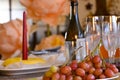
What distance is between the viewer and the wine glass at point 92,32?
0.87 meters

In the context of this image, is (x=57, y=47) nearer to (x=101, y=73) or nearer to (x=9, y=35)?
(x=9, y=35)

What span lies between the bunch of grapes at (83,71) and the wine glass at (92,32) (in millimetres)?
285

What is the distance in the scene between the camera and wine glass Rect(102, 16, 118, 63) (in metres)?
0.86

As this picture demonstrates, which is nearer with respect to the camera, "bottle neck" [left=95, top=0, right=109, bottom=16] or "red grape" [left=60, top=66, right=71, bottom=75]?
"red grape" [left=60, top=66, right=71, bottom=75]

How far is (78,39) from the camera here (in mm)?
952

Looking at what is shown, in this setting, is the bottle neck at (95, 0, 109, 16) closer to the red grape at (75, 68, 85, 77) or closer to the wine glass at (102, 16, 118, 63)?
the wine glass at (102, 16, 118, 63)

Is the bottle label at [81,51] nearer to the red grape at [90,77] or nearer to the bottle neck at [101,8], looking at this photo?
the red grape at [90,77]

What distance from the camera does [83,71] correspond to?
1.77 feet

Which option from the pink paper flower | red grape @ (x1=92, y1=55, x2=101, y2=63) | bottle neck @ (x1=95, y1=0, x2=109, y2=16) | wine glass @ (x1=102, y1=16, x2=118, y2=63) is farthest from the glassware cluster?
bottle neck @ (x1=95, y1=0, x2=109, y2=16)

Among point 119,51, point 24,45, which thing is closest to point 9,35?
point 24,45

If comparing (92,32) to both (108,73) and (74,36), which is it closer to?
(74,36)

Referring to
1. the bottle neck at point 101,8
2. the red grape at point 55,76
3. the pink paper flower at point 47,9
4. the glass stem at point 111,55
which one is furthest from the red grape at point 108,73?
the bottle neck at point 101,8

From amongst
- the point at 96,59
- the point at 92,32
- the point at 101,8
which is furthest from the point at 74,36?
the point at 101,8

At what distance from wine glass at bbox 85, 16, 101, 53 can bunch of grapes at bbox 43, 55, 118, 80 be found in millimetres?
285
